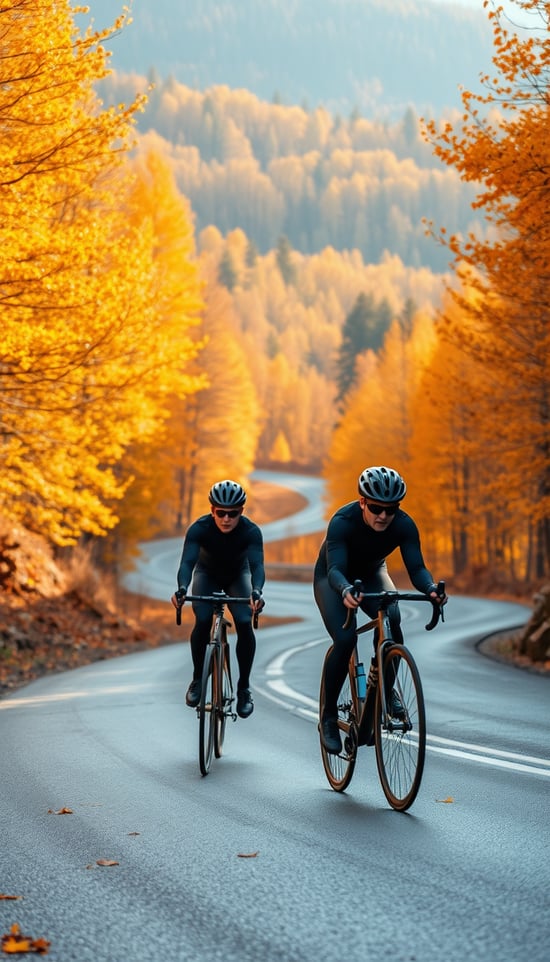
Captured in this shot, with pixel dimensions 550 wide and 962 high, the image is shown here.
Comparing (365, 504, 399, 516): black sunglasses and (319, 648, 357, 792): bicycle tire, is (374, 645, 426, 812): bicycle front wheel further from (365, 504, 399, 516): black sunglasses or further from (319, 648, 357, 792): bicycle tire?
(365, 504, 399, 516): black sunglasses

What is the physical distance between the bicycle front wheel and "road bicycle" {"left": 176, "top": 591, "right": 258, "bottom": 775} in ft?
5.96

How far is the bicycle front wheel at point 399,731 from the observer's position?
626cm

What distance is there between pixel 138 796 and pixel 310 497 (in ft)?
275

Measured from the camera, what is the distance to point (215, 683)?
851cm

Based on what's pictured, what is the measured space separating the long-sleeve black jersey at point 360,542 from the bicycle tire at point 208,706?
1.66m

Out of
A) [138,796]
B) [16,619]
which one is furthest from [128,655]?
[138,796]

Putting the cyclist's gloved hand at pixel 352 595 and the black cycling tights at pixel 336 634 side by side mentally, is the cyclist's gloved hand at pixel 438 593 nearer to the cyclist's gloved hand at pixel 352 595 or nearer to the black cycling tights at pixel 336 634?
the cyclist's gloved hand at pixel 352 595

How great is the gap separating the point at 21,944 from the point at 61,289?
478 inches

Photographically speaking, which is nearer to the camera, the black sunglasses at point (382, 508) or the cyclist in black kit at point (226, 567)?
the black sunglasses at point (382, 508)

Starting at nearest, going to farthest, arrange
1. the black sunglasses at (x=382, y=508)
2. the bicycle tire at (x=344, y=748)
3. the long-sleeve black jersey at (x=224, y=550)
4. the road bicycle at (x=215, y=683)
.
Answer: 1. the black sunglasses at (x=382, y=508)
2. the bicycle tire at (x=344, y=748)
3. the road bicycle at (x=215, y=683)
4. the long-sleeve black jersey at (x=224, y=550)

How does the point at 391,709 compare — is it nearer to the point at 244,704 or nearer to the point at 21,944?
the point at 244,704

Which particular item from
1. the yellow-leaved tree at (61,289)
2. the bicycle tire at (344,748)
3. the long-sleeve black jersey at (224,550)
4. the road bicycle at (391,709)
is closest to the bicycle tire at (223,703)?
the long-sleeve black jersey at (224,550)

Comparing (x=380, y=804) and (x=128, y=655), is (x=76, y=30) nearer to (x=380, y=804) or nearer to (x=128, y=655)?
(x=380, y=804)

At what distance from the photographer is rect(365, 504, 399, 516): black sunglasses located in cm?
676
